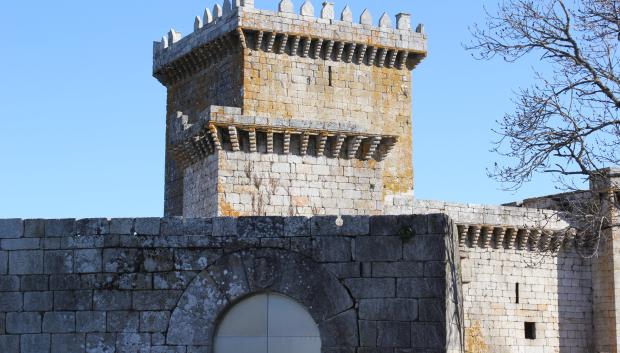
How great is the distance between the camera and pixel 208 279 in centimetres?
1345

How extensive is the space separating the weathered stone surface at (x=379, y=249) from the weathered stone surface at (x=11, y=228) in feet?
12.5

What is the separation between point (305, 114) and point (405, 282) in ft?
61.5

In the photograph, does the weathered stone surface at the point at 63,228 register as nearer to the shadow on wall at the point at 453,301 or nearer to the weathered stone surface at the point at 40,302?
the weathered stone surface at the point at 40,302

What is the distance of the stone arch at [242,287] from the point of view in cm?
1334

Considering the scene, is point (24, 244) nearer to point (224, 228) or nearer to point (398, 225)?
point (224, 228)

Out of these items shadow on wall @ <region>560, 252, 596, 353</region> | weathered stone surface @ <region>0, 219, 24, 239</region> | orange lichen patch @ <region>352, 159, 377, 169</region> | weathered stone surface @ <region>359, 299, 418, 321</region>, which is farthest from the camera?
shadow on wall @ <region>560, 252, 596, 353</region>

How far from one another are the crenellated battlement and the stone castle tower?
3cm

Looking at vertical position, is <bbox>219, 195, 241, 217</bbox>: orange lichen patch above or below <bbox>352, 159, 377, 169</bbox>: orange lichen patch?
below

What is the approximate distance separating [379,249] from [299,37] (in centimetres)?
1918

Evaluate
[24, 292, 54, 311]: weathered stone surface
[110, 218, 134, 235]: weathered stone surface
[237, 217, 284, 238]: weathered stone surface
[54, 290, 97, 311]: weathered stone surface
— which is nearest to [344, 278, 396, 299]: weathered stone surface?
[237, 217, 284, 238]: weathered stone surface

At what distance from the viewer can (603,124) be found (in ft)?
63.1

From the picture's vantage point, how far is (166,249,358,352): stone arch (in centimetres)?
1334

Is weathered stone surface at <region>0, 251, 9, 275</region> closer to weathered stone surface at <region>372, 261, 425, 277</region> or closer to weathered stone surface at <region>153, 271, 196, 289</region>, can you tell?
weathered stone surface at <region>153, 271, 196, 289</region>

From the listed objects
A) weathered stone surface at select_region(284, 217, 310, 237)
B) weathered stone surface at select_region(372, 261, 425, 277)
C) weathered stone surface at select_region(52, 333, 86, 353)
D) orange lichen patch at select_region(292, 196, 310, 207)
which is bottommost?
weathered stone surface at select_region(52, 333, 86, 353)
